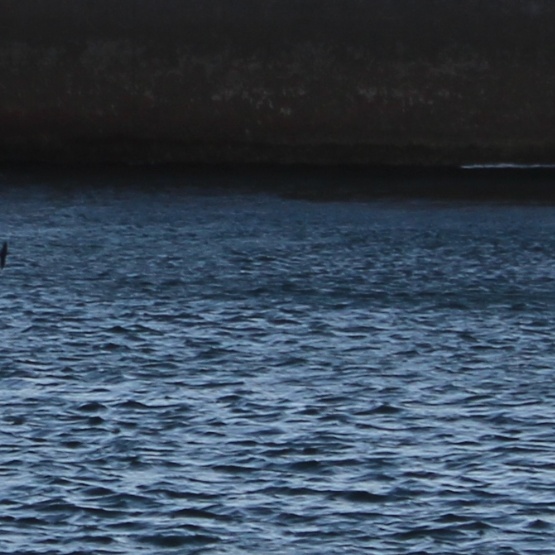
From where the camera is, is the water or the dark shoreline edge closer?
the water

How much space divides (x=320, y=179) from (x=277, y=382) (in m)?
23.5

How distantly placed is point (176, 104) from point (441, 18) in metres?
8.91

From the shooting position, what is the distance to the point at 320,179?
48.0 meters

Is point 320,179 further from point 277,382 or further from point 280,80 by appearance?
point 277,382

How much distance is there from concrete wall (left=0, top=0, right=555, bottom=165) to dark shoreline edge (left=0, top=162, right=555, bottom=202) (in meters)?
0.44

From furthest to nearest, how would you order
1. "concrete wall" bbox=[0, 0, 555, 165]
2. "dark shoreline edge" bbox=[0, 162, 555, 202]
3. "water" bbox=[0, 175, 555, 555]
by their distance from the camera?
"concrete wall" bbox=[0, 0, 555, 165] → "dark shoreline edge" bbox=[0, 162, 555, 202] → "water" bbox=[0, 175, 555, 555]

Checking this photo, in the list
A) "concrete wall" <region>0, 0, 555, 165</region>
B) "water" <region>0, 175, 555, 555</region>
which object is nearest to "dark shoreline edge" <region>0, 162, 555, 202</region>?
"concrete wall" <region>0, 0, 555, 165</region>

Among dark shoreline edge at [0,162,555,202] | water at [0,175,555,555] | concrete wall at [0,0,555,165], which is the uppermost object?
concrete wall at [0,0,555,165]

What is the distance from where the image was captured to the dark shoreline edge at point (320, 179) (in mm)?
45406

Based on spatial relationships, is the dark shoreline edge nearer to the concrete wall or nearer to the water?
the concrete wall

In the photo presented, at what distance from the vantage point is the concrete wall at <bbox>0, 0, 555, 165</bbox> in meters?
48.5

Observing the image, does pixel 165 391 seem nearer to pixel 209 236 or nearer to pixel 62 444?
Result: pixel 62 444

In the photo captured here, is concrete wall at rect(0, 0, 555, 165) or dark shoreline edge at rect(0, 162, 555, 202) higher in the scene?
concrete wall at rect(0, 0, 555, 165)

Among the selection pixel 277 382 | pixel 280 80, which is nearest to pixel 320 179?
pixel 280 80
